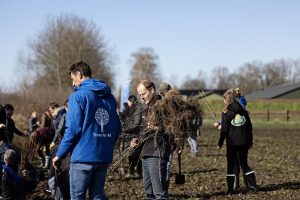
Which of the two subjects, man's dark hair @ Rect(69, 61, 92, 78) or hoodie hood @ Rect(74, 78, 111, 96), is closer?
hoodie hood @ Rect(74, 78, 111, 96)

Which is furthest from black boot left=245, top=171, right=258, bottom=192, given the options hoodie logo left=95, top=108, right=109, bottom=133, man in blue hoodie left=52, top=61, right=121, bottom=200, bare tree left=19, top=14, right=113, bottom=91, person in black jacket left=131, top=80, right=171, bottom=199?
bare tree left=19, top=14, right=113, bottom=91

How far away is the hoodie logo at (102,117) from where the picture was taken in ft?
18.7

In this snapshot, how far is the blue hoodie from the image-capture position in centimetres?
558

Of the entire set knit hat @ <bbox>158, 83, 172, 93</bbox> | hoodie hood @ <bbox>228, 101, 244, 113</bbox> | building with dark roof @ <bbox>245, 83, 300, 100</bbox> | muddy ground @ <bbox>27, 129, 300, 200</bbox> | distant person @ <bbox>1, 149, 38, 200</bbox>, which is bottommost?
muddy ground @ <bbox>27, 129, 300, 200</bbox>

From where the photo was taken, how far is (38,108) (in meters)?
33.6

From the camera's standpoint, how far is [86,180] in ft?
18.7

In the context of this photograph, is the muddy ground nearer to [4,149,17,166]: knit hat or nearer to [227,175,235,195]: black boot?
[227,175,235,195]: black boot

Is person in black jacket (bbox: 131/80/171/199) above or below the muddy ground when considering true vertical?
above

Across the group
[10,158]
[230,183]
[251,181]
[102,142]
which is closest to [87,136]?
[102,142]

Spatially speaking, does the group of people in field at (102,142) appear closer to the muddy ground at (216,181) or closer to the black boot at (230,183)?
the black boot at (230,183)

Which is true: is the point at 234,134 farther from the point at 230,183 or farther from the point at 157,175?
the point at 157,175

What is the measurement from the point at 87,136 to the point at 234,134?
15.7ft

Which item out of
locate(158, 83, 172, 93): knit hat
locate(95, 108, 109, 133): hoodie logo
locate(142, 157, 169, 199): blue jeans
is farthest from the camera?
locate(158, 83, 172, 93): knit hat

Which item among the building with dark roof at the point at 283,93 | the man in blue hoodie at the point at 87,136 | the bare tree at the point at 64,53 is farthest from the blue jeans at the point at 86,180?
the building with dark roof at the point at 283,93
